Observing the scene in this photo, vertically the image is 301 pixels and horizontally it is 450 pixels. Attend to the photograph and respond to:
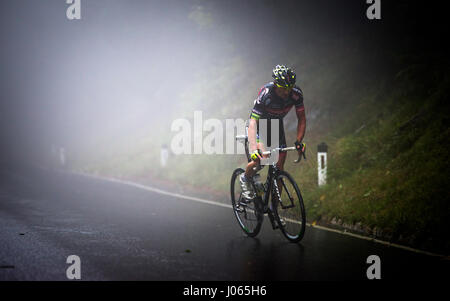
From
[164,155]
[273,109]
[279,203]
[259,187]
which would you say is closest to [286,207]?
[279,203]

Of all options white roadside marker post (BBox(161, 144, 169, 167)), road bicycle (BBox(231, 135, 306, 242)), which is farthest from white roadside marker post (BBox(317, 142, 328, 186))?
white roadside marker post (BBox(161, 144, 169, 167))

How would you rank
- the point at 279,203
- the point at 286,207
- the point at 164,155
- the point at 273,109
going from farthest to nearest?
the point at 164,155
the point at 273,109
the point at 279,203
the point at 286,207

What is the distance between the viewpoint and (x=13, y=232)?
6.78m

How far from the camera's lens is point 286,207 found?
628 centimetres

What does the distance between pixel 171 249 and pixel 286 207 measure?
169cm

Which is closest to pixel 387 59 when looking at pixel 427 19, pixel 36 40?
pixel 427 19

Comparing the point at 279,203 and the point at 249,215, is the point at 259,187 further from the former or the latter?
the point at 249,215

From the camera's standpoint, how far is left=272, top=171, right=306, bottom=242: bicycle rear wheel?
630cm

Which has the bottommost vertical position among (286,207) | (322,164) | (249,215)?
(249,215)

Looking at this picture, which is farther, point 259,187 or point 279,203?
point 259,187

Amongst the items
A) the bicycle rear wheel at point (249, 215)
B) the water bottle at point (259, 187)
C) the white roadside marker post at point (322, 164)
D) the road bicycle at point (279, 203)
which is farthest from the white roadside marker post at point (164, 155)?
the water bottle at point (259, 187)

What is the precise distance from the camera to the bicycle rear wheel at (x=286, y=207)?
630 centimetres

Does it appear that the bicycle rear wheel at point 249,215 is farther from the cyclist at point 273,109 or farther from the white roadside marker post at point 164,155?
the white roadside marker post at point 164,155
